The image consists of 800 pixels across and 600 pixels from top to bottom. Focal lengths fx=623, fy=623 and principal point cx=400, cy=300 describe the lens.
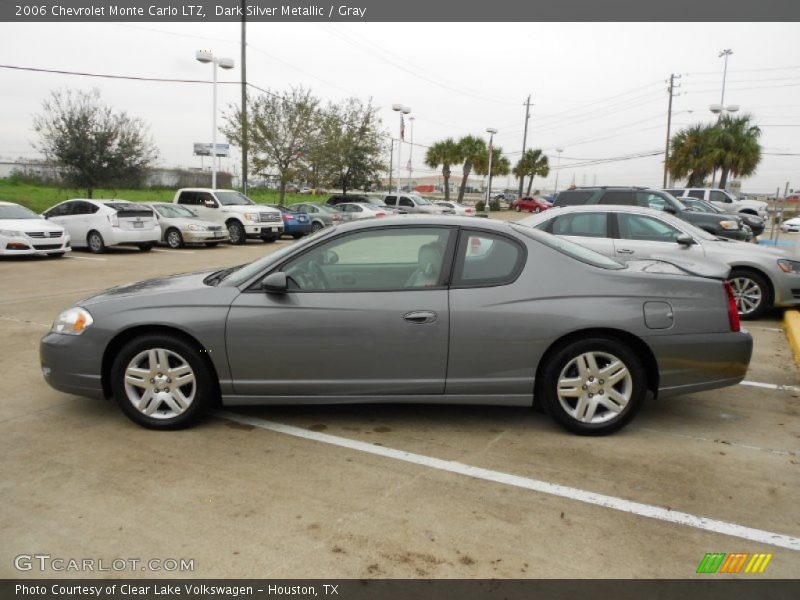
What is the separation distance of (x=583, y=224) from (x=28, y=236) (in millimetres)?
12692

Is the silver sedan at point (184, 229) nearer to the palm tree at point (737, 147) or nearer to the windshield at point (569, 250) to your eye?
the windshield at point (569, 250)

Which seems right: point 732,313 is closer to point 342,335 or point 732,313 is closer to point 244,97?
point 342,335

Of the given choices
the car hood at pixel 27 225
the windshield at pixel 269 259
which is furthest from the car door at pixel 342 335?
the car hood at pixel 27 225

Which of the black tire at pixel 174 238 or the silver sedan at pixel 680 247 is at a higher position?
the silver sedan at pixel 680 247

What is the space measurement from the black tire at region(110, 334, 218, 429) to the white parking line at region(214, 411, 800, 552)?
0.42 m

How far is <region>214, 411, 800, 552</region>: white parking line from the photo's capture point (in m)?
3.09

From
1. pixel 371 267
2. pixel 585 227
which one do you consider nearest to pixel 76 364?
pixel 371 267

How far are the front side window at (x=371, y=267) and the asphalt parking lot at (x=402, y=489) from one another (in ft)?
3.37

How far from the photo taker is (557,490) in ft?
11.5

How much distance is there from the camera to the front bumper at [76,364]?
14.0 ft

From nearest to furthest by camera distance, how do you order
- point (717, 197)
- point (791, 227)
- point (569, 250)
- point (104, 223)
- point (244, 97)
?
point (569, 250) → point (104, 223) → point (717, 197) → point (244, 97) → point (791, 227)

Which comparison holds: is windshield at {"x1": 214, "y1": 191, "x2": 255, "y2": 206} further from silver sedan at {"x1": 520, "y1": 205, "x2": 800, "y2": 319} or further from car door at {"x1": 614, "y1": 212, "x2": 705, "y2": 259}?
car door at {"x1": 614, "y1": 212, "x2": 705, "y2": 259}

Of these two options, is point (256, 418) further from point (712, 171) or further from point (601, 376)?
point (712, 171)

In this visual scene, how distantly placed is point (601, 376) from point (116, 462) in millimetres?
3150
